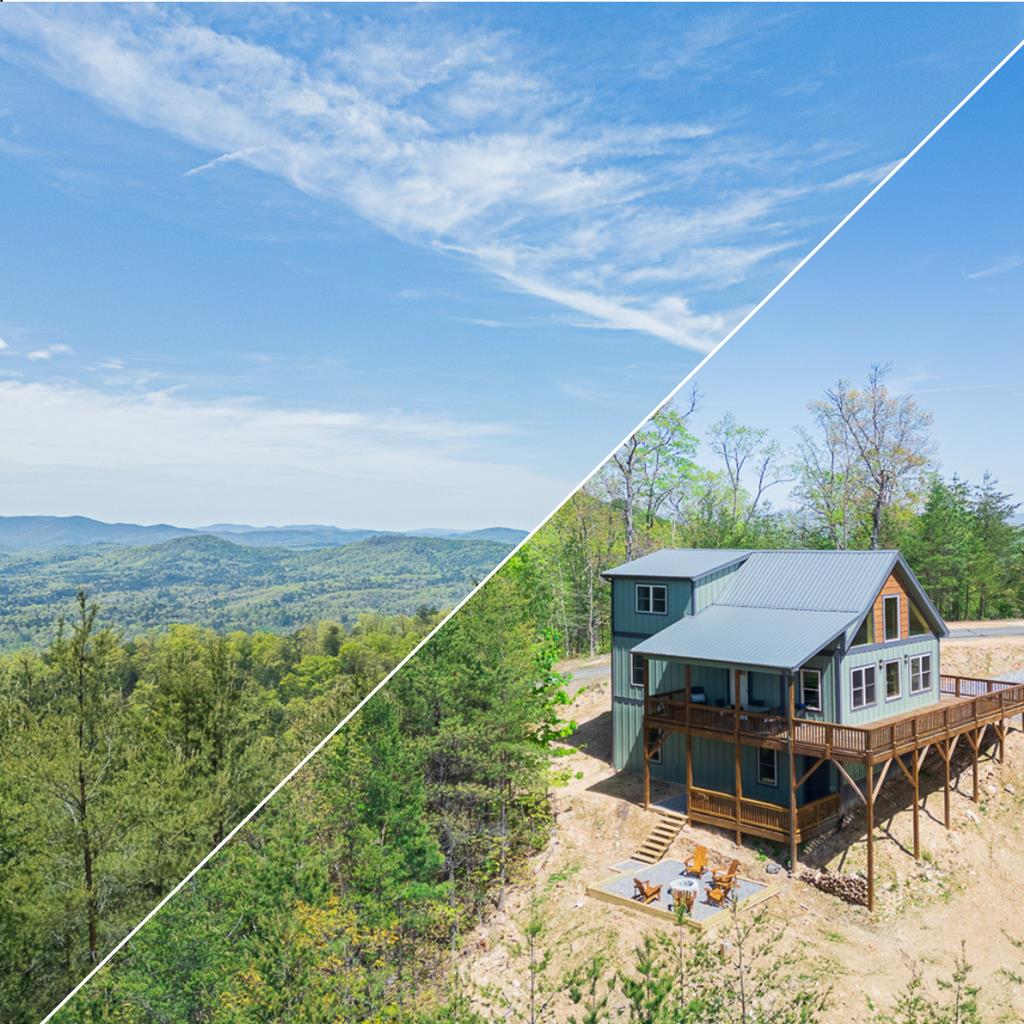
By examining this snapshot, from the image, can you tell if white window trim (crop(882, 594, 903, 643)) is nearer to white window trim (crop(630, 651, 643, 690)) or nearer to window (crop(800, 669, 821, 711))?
window (crop(800, 669, 821, 711))

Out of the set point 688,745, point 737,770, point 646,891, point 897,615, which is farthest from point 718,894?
point 897,615

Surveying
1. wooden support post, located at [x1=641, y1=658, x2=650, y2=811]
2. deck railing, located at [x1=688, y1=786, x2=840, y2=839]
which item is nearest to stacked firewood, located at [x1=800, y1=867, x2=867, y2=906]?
deck railing, located at [x1=688, y1=786, x2=840, y2=839]

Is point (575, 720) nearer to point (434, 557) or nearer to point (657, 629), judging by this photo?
point (657, 629)

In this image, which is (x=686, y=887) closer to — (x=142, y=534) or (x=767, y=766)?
(x=767, y=766)

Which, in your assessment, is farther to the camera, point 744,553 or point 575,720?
point 575,720

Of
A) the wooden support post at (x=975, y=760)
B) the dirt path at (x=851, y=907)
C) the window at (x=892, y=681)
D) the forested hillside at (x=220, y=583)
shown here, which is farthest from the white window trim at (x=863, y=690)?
the forested hillside at (x=220, y=583)

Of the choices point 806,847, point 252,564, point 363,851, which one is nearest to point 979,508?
point 806,847
